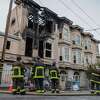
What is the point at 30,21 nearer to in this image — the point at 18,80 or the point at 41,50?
the point at 41,50

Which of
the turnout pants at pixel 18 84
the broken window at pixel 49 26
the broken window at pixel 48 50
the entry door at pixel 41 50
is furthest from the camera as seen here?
the broken window at pixel 49 26

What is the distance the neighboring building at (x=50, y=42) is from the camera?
865 inches

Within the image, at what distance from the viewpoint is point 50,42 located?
83.9 ft

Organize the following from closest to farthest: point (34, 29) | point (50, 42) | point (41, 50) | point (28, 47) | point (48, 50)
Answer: point (28, 47) → point (34, 29) → point (41, 50) → point (48, 50) → point (50, 42)

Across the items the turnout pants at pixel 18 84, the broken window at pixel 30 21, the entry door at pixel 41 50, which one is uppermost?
the broken window at pixel 30 21

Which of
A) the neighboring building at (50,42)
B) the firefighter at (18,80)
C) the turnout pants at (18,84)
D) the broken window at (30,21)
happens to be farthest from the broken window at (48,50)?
the turnout pants at (18,84)

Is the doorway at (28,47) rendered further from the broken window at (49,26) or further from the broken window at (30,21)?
the broken window at (49,26)

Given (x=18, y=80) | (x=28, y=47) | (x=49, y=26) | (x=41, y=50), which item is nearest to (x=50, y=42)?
(x=41, y=50)

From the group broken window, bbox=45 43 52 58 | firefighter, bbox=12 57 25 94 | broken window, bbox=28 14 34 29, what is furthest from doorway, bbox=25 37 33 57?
firefighter, bbox=12 57 25 94

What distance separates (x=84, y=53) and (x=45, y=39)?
1081 cm

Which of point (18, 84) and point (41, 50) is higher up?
point (41, 50)

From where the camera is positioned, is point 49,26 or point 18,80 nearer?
point 18,80

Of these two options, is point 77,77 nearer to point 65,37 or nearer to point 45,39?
point 65,37

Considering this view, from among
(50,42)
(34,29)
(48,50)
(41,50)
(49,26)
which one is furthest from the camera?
(49,26)
